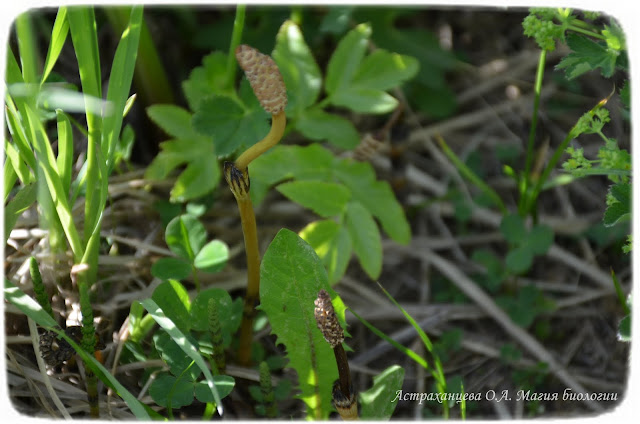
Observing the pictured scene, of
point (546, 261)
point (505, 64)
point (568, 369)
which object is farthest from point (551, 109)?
point (568, 369)

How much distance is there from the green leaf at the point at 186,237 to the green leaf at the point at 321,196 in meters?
0.23

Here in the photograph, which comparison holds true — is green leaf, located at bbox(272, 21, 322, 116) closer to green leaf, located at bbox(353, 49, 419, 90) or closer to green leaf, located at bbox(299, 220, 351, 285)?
green leaf, located at bbox(353, 49, 419, 90)

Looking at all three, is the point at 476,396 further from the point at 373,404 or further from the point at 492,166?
the point at 492,166

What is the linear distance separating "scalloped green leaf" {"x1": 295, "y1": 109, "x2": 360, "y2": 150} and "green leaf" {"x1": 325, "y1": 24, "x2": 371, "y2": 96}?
0.26 feet

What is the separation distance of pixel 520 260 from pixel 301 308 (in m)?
0.71

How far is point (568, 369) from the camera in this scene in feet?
5.40

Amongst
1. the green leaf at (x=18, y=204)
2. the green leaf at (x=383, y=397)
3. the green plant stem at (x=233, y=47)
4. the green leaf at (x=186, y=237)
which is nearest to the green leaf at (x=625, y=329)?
the green leaf at (x=383, y=397)

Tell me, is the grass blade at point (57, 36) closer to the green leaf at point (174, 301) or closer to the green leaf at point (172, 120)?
the green leaf at point (172, 120)

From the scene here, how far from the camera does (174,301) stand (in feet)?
4.18

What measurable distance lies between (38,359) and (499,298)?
119 cm

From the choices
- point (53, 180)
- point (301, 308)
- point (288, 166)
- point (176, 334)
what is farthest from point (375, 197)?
point (53, 180)

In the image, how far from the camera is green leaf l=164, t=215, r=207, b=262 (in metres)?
1.36

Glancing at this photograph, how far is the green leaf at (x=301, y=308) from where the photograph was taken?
1.21 metres

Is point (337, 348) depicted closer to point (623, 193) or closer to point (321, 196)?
point (321, 196)
